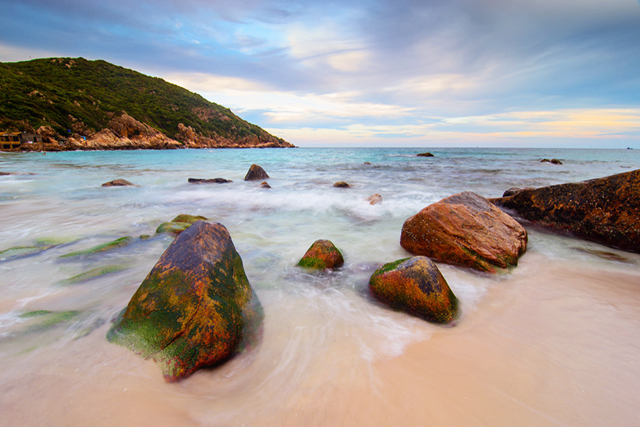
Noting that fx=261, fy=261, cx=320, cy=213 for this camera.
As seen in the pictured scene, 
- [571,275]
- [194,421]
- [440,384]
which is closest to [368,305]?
[440,384]

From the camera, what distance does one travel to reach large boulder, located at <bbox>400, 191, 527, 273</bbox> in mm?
3582

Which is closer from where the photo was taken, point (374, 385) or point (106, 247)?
point (374, 385)

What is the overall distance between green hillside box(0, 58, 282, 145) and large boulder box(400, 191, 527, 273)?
6195 centimetres

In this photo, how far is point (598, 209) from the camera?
4.37 metres

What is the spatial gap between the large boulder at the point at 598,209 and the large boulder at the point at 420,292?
3648 mm

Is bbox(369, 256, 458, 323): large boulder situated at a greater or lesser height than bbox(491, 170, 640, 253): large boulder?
lesser

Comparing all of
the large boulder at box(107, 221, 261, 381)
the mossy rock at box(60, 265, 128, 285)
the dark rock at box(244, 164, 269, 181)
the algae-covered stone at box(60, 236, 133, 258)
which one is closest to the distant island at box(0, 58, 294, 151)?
the dark rock at box(244, 164, 269, 181)

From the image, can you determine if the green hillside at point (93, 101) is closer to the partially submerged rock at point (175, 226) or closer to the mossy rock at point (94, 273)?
the partially submerged rock at point (175, 226)

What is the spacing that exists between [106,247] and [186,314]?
10.4 feet

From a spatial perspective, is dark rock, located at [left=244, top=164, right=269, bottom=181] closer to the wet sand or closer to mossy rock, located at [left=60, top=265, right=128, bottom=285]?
mossy rock, located at [left=60, top=265, right=128, bottom=285]

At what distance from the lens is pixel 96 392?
1.71 m

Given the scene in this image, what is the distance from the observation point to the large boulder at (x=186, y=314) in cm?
191

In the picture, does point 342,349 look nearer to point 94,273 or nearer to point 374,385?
point 374,385

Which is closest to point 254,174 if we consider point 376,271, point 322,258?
point 322,258
